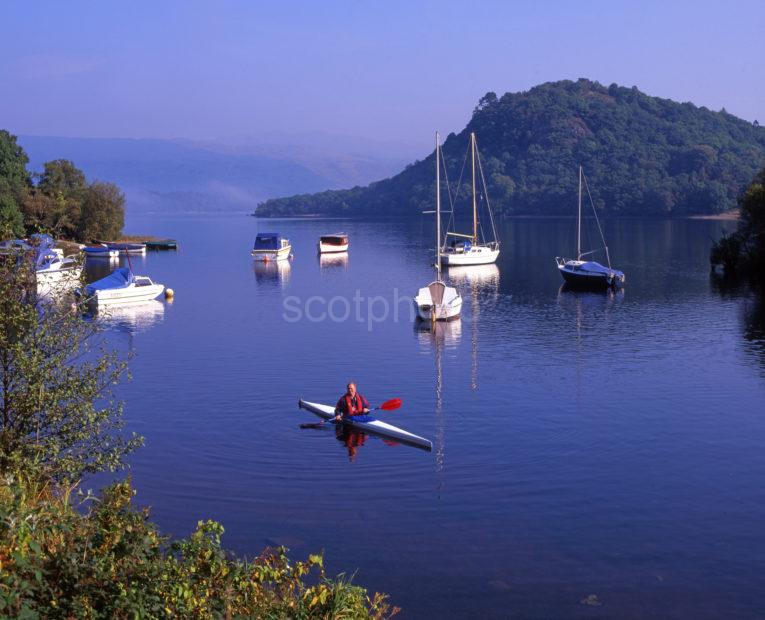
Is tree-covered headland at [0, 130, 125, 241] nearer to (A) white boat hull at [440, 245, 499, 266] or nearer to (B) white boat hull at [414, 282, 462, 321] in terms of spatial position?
(A) white boat hull at [440, 245, 499, 266]

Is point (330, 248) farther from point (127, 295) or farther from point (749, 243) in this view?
point (127, 295)

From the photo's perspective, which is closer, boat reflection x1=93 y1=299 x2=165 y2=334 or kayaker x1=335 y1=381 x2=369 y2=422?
Result: kayaker x1=335 y1=381 x2=369 y2=422

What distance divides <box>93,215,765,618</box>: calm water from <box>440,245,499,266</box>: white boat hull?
2863 centimetres

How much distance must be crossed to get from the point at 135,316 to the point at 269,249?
1993 inches

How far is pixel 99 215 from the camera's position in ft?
387

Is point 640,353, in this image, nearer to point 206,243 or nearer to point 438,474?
point 438,474

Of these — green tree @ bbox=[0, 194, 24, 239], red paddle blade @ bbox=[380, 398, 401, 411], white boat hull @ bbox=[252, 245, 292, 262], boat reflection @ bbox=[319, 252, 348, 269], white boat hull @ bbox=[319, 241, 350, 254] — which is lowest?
red paddle blade @ bbox=[380, 398, 401, 411]

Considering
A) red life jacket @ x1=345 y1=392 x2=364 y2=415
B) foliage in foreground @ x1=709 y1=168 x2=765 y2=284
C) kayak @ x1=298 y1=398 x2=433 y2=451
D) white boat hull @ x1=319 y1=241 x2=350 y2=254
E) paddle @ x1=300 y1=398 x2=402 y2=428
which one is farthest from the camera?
white boat hull @ x1=319 y1=241 x2=350 y2=254

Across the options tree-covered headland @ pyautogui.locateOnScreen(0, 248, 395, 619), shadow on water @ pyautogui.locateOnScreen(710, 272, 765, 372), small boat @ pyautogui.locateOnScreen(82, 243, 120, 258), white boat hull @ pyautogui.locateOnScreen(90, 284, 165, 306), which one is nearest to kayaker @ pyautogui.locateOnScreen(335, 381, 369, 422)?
tree-covered headland @ pyautogui.locateOnScreen(0, 248, 395, 619)

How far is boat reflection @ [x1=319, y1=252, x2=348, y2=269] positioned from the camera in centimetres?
10719

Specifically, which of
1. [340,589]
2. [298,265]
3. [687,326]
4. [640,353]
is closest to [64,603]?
[340,589]

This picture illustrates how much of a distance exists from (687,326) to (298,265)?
194 ft

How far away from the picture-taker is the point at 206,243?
167 m

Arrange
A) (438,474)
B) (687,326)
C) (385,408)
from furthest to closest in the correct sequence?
(687,326) → (385,408) → (438,474)
